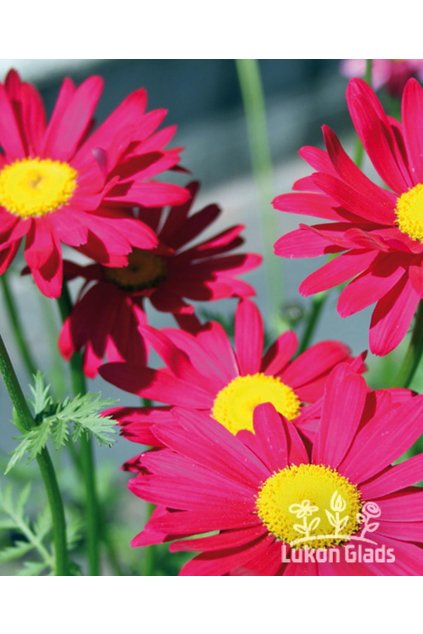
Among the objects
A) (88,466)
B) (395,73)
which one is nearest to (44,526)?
(88,466)

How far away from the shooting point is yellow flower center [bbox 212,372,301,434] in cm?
53

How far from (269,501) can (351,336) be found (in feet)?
2.19

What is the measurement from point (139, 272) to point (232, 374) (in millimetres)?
98

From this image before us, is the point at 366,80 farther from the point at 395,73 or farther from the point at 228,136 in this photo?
the point at 228,136

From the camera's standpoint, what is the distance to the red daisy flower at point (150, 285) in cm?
58

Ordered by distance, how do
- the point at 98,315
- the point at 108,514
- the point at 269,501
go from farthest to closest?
the point at 108,514
the point at 98,315
the point at 269,501

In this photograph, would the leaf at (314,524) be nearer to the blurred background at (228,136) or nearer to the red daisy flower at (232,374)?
the red daisy flower at (232,374)

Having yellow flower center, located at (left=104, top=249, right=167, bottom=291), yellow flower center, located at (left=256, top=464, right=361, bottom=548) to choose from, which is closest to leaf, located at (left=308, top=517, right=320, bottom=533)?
yellow flower center, located at (left=256, top=464, right=361, bottom=548)

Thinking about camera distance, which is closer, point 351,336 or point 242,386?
point 242,386

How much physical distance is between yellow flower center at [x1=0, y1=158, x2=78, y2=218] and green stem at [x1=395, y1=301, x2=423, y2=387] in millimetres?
222

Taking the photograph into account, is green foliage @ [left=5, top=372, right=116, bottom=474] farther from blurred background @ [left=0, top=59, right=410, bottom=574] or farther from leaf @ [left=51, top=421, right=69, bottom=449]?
blurred background @ [left=0, top=59, right=410, bottom=574]

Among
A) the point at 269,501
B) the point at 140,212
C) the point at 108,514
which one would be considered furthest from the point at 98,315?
the point at 108,514
